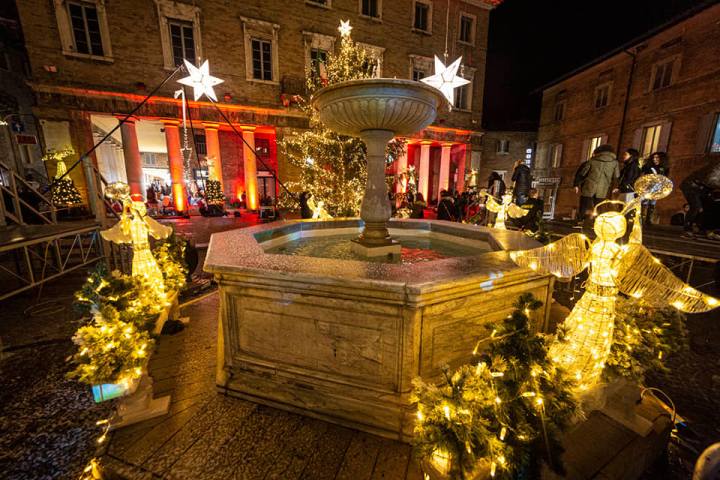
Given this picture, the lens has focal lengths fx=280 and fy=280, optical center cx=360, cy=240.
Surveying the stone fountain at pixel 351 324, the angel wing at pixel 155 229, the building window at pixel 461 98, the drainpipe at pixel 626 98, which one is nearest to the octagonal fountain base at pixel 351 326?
the stone fountain at pixel 351 324

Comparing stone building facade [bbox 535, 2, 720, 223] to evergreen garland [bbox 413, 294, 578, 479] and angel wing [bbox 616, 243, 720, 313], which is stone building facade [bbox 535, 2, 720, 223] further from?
evergreen garland [bbox 413, 294, 578, 479]

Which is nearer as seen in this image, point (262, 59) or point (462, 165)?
point (262, 59)

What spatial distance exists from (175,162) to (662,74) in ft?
77.2

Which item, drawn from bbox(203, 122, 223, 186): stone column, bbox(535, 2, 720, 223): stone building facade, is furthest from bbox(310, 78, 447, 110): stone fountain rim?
bbox(535, 2, 720, 223): stone building facade

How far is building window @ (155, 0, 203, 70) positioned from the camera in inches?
485

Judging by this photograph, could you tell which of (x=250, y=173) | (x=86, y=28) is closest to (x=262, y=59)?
(x=250, y=173)

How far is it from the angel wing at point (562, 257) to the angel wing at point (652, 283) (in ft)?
0.62

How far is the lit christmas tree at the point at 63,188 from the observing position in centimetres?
1094

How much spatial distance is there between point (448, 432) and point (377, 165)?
2.83 metres

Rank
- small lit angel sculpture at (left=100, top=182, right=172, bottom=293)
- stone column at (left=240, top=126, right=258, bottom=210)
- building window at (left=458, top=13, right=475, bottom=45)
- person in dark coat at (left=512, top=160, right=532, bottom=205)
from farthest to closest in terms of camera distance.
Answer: building window at (left=458, top=13, right=475, bottom=45) → stone column at (left=240, top=126, right=258, bottom=210) → person in dark coat at (left=512, top=160, right=532, bottom=205) → small lit angel sculpture at (left=100, top=182, right=172, bottom=293)

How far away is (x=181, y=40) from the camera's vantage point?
1288 cm

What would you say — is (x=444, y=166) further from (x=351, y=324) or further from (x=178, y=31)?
(x=351, y=324)

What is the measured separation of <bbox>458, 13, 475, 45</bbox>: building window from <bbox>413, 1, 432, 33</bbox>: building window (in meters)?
2.39

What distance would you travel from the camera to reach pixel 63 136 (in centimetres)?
1167
